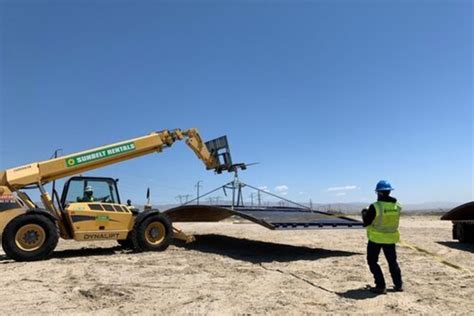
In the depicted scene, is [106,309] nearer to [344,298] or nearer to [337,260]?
[344,298]

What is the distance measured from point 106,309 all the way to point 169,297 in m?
1.04

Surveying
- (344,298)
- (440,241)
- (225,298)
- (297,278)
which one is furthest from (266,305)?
(440,241)

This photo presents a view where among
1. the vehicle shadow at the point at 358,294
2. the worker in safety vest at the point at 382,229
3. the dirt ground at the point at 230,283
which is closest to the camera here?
the dirt ground at the point at 230,283

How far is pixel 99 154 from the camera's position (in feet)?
43.2

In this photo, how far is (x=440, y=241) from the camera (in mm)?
15797

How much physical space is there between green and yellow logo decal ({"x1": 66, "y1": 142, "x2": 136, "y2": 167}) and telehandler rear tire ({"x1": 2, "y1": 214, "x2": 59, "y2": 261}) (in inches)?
74.7

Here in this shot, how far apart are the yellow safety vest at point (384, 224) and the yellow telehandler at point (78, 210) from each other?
283 inches

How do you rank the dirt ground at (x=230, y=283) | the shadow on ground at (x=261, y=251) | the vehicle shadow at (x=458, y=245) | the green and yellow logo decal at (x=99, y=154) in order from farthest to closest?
the vehicle shadow at (x=458, y=245) < the green and yellow logo decal at (x=99, y=154) < the shadow on ground at (x=261, y=251) < the dirt ground at (x=230, y=283)

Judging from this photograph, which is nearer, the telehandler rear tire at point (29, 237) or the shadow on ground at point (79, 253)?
the telehandler rear tire at point (29, 237)

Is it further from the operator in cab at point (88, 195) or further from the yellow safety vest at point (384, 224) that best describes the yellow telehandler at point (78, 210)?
the yellow safety vest at point (384, 224)

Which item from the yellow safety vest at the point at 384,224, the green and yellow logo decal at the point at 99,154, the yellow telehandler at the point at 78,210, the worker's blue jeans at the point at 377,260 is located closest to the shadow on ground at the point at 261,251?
the yellow telehandler at the point at 78,210

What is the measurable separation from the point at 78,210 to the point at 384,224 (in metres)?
7.99

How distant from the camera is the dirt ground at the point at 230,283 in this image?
6730mm

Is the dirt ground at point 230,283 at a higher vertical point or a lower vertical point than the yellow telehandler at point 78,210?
lower
